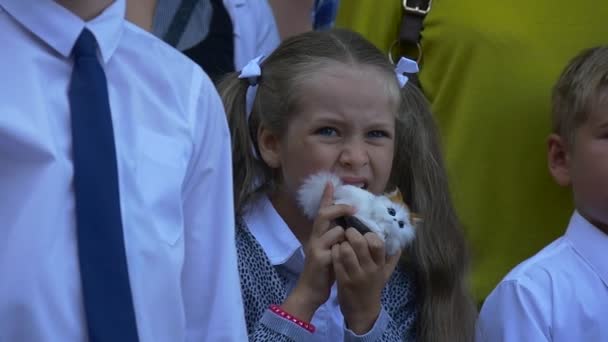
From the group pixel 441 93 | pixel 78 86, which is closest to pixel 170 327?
pixel 78 86

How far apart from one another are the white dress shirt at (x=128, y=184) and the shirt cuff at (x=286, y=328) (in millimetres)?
287

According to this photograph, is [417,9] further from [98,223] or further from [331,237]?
[98,223]

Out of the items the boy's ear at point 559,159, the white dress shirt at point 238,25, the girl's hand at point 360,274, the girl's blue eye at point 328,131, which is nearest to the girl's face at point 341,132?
the girl's blue eye at point 328,131

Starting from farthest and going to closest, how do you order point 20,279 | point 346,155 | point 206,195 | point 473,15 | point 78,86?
1. point 473,15
2. point 346,155
3. point 206,195
4. point 78,86
5. point 20,279

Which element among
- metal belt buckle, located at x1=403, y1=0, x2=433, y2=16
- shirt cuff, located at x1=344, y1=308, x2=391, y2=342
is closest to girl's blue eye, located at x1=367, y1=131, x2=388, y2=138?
shirt cuff, located at x1=344, y1=308, x2=391, y2=342

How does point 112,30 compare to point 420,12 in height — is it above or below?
above

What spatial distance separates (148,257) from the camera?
2.17 m

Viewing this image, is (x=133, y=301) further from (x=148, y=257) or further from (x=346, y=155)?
(x=346, y=155)

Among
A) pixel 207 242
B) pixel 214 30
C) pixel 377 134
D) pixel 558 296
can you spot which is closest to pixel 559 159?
pixel 558 296

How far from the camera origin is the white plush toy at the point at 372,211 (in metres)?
2.72

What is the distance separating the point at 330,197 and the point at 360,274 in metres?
0.20

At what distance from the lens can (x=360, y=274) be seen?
8.84ft

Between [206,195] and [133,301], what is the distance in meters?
0.31

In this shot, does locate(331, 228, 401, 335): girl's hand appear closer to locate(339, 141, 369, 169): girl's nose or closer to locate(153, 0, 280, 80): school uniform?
locate(339, 141, 369, 169): girl's nose
